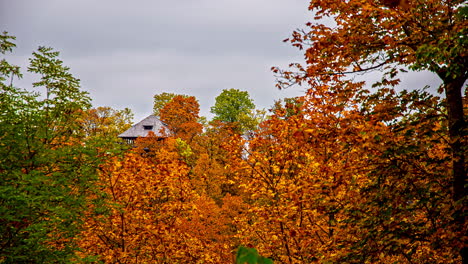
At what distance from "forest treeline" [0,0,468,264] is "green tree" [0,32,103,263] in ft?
0.15

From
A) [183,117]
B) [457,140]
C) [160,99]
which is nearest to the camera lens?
[457,140]

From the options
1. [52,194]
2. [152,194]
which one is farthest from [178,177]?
[52,194]

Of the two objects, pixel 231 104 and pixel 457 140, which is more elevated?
pixel 231 104

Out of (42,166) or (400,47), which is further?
(42,166)

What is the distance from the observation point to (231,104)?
4853 centimetres

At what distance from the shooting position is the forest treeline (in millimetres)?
5949

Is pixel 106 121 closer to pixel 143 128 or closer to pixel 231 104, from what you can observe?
pixel 143 128

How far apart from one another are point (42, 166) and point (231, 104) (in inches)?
1512

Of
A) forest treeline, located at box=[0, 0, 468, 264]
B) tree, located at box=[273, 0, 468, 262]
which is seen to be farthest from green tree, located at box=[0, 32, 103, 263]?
tree, located at box=[273, 0, 468, 262]

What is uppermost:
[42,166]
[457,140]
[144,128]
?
[144,128]

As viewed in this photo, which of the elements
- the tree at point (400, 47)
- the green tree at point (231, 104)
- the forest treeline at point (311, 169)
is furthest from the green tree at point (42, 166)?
the green tree at point (231, 104)

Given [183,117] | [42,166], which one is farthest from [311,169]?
[183,117]

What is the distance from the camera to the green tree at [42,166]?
949 centimetres

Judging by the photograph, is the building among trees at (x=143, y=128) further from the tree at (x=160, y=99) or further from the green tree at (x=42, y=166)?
the green tree at (x=42, y=166)
